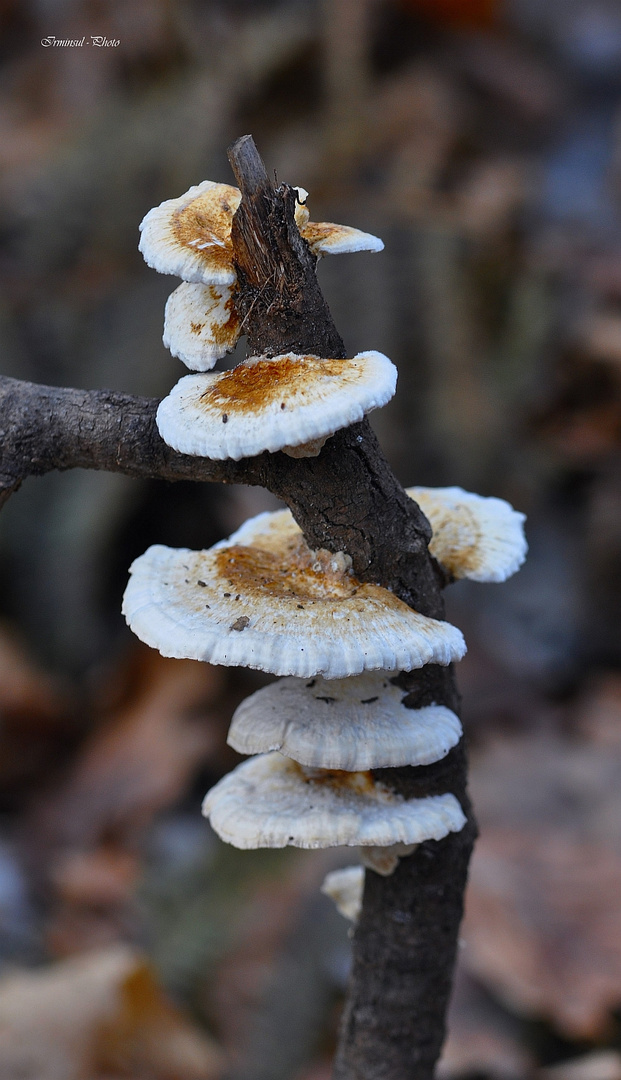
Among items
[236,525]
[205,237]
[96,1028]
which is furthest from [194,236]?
[236,525]

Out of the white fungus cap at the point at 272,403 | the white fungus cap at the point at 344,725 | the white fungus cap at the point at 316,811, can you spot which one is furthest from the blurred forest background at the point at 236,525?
the white fungus cap at the point at 272,403

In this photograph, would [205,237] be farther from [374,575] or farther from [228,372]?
[374,575]

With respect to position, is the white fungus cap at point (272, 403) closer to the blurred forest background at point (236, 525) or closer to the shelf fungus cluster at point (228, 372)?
the shelf fungus cluster at point (228, 372)

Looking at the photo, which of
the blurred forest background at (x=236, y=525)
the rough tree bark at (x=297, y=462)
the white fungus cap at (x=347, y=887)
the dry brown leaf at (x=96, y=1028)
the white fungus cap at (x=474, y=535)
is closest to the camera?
the rough tree bark at (x=297, y=462)

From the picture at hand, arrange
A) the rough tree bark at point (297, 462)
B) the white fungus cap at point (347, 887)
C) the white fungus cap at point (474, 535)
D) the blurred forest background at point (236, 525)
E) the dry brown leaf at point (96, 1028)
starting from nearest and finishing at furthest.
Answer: the rough tree bark at point (297, 462)
the white fungus cap at point (474, 535)
the white fungus cap at point (347, 887)
the dry brown leaf at point (96, 1028)
the blurred forest background at point (236, 525)

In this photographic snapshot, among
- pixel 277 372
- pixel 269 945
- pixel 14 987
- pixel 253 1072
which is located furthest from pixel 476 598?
pixel 277 372

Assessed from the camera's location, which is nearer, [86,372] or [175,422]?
[175,422]

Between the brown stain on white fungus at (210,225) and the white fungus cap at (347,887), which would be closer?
A: the brown stain on white fungus at (210,225)

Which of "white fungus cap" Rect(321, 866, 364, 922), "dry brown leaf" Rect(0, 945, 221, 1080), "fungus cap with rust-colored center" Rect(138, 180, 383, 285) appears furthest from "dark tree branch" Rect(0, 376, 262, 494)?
"dry brown leaf" Rect(0, 945, 221, 1080)

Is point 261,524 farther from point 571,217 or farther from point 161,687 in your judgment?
point 571,217
